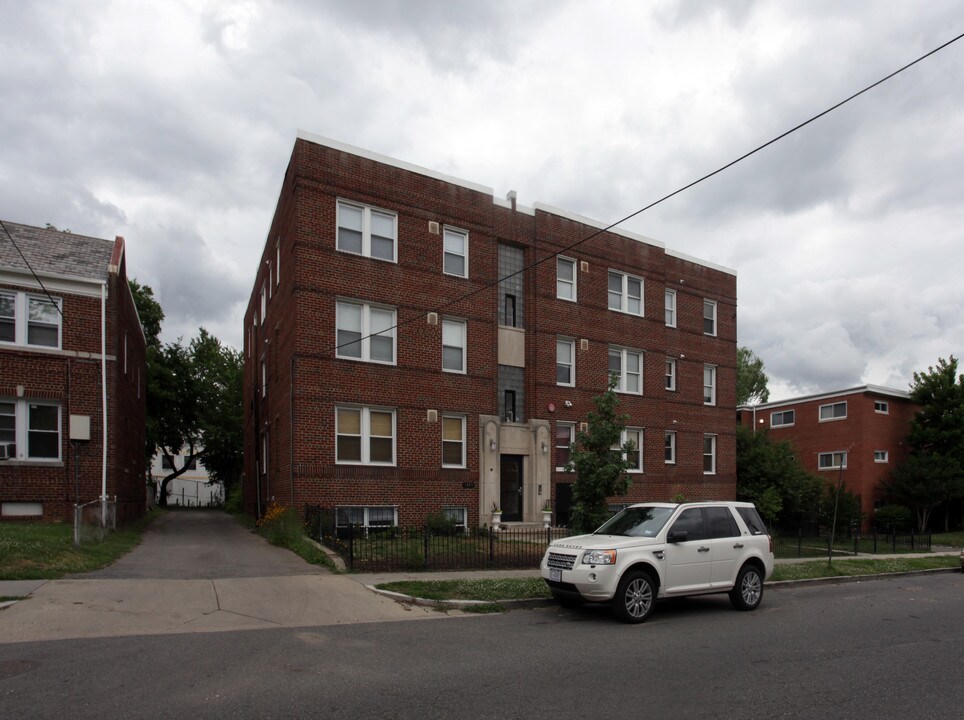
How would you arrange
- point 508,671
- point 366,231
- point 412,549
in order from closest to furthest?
point 508,671 < point 412,549 < point 366,231

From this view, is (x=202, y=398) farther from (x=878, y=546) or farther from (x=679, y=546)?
(x=679, y=546)

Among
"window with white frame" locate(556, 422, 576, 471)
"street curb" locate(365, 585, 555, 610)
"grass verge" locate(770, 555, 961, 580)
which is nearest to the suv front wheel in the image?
"street curb" locate(365, 585, 555, 610)

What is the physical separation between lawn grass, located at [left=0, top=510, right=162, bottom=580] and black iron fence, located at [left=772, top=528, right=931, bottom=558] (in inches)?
648

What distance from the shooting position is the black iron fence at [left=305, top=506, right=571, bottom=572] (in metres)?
14.0

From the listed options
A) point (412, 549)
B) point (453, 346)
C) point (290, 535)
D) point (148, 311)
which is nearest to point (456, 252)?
point (453, 346)

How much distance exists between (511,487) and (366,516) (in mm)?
5072

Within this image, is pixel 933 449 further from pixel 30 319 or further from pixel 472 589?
pixel 30 319

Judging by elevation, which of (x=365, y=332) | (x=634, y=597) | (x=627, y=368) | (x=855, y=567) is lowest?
(x=855, y=567)

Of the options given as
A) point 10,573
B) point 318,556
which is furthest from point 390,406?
point 10,573

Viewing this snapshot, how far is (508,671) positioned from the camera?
733 cm

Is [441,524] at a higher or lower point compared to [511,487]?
lower

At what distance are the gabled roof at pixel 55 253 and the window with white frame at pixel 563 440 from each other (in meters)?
14.0

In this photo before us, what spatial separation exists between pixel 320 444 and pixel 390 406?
7.48ft

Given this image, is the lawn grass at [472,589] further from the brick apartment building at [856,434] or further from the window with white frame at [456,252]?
the brick apartment building at [856,434]
